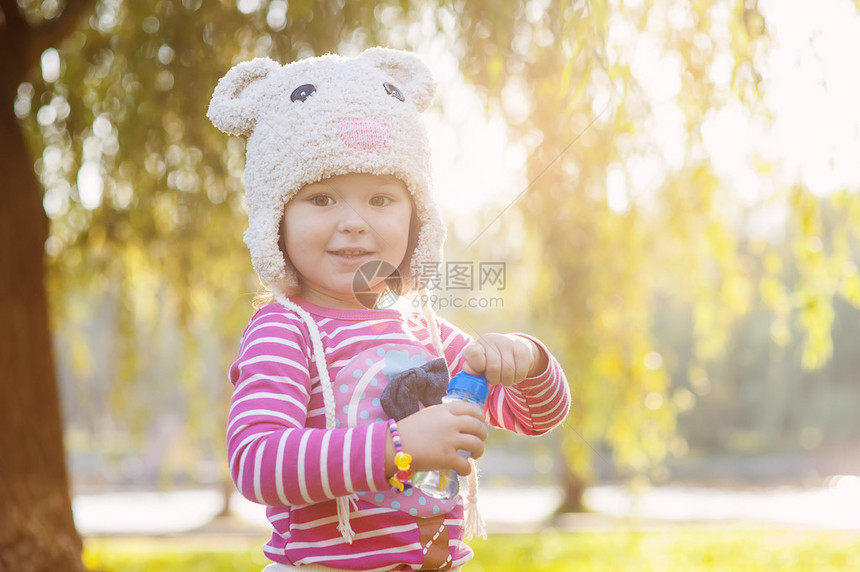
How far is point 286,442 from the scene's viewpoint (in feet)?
3.86

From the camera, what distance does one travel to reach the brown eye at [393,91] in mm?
1479

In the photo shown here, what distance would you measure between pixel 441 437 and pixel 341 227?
0.40 metres

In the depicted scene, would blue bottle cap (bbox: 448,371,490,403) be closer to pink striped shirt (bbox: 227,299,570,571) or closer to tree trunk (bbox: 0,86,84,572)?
pink striped shirt (bbox: 227,299,570,571)

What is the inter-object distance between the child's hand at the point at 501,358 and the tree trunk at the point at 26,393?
10.7 feet

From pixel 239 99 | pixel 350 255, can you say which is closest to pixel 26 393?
pixel 239 99

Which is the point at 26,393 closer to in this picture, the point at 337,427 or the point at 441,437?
the point at 337,427

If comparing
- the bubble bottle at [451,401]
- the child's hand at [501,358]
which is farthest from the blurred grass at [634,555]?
the child's hand at [501,358]

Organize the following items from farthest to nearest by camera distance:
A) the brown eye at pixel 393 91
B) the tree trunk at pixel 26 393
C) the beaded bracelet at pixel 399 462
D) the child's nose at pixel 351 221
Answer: the tree trunk at pixel 26 393, the brown eye at pixel 393 91, the child's nose at pixel 351 221, the beaded bracelet at pixel 399 462

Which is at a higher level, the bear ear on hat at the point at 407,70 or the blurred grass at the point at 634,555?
the bear ear on hat at the point at 407,70

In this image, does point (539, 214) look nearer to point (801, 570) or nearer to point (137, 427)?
point (801, 570)

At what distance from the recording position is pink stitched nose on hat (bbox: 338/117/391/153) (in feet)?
4.53

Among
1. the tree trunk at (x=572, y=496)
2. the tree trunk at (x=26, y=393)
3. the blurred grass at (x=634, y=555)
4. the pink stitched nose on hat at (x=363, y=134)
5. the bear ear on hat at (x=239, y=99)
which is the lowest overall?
the tree trunk at (x=572, y=496)

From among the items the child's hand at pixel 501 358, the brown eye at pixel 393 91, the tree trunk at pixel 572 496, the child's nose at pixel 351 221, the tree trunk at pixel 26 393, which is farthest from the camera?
the tree trunk at pixel 572 496
